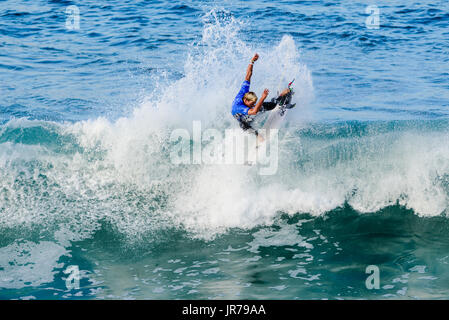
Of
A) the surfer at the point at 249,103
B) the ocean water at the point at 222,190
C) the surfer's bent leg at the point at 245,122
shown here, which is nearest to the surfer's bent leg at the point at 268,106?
the surfer at the point at 249,103

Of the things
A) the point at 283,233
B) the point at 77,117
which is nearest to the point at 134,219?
the point at 283,233

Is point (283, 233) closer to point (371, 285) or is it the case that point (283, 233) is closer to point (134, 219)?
point (371, 285)

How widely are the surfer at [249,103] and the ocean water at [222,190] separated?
48.3 inches

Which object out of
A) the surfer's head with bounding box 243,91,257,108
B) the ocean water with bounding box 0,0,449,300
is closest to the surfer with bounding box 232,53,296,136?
the surfer's head with bounding box 243,91,257,108

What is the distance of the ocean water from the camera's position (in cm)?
918

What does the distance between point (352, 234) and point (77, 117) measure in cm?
839

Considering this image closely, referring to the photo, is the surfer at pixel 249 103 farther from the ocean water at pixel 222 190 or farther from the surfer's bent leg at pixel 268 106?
the ocean water at pixel 222 190

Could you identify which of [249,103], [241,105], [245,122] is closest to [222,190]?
[245,122]

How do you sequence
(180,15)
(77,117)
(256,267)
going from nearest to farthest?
1. (256,267)
2. (77,117)
3. (180,15)

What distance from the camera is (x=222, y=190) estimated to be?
11109 mm

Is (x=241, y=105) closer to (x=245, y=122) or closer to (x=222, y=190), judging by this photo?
(x=245, y=122)

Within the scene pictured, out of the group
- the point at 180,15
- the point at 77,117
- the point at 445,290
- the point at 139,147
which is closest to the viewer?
the point at 445,290

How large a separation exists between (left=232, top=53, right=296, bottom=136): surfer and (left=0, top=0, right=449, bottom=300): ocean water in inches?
48.3

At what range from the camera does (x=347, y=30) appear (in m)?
21.3
